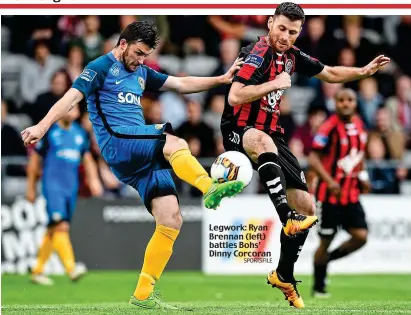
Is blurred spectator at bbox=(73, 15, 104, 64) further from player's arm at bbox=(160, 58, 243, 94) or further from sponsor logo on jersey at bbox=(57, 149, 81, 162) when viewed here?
player's arm at bbox=(160, 58, 243, 94)

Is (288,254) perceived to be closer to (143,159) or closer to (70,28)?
(143,159)

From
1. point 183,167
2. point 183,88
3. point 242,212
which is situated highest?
point 183,88

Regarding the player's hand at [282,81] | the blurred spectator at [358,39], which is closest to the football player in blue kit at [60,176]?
the blurred spectator at [358,39]

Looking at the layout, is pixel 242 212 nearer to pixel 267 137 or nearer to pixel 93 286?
pixel 93 286

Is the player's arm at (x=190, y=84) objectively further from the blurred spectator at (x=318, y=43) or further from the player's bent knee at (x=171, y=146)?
the blurred spectator at (x=318, y=43)

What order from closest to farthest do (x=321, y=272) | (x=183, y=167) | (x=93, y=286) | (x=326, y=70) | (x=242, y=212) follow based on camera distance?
(x=183, y=167) → (x=326, y=70) → (x=321, y=272) → (x=93, y=286) → (x=242, y=212)

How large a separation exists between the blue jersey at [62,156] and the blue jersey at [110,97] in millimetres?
4297

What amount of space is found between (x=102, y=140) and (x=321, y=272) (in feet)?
13.2

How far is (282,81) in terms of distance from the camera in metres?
8.15

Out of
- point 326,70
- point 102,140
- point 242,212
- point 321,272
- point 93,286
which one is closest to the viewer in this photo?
point 102,140

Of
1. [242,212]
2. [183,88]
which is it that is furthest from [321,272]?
[183,88]

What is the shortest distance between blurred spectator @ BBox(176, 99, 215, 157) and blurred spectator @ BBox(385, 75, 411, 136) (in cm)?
270

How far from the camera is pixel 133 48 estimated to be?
27.8 feet

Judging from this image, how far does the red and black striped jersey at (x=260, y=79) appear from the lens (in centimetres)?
845
